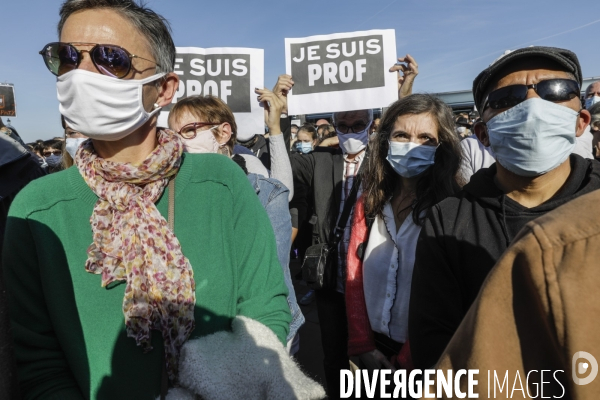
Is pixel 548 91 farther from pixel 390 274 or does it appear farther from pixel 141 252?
pixel 141 252

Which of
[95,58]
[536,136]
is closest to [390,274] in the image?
[536,136]

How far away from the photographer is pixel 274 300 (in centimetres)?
133

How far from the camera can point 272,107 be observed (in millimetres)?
3369

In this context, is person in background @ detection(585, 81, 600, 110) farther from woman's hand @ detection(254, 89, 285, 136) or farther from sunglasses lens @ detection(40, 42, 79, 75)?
sunglasses lens @ detection(40, 42, 79, 75)

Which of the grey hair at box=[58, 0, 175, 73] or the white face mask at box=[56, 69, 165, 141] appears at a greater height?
the grey hair at box=[58, 0, 175, 73]

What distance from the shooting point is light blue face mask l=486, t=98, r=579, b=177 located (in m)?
1.58

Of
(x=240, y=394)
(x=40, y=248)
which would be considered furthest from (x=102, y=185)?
(x=240, y=394)

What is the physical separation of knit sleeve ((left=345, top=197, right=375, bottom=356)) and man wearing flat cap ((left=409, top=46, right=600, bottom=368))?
1.91ft

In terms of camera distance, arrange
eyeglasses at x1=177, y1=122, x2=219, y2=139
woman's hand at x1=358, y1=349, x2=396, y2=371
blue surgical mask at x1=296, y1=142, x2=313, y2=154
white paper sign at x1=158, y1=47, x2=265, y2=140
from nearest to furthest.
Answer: woman's hand at x1=358, y1=349, x2=396, y2=371, eyeglasses at x1=177, y1=122, x2=219, y2=139, white paper sign at x1=158, y1=47, x2=265, y2=140, blue surgical mask at x1=296, y1=142, x2=313, y2=154

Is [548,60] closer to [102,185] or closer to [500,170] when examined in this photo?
[500,170]

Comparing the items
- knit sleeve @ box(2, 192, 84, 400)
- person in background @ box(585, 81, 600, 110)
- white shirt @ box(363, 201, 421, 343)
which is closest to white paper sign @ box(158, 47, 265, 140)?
white shirt @ box(363, 201, 421, 343)

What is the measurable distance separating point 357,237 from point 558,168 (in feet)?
3.62

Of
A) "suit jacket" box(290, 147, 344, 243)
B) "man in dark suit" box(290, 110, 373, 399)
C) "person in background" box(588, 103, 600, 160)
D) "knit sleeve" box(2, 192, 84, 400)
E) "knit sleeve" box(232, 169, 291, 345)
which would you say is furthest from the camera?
"person in background" box(588, 103, 600, 160)

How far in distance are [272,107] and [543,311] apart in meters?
2.97
